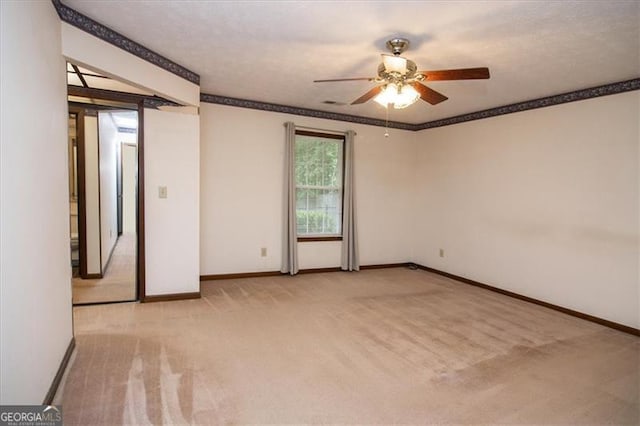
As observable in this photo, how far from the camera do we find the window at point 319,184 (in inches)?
216

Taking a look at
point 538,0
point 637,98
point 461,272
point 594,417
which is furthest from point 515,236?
point 538,0

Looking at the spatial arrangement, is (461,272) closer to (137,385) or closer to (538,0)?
(538,0)

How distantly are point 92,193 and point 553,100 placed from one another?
5670 millimetres

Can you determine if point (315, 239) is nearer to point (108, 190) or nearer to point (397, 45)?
point (108, 190)

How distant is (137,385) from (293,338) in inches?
48.7

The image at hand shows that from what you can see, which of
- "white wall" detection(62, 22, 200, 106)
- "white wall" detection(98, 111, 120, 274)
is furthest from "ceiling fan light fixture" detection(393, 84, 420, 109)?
"white wall" detection(98, 111, 120, 274)

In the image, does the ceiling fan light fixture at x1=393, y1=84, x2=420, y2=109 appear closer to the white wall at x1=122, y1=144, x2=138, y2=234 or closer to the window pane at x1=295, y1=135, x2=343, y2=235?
the window pane at x1=295, y1=135, x2=343, y2=235

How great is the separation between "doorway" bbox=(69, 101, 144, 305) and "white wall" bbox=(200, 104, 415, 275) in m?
0.91

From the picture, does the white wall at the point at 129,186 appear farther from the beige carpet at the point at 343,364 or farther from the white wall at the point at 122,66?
the beige carpet at the point at 343,364

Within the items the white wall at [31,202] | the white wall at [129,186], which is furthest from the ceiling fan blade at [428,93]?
the white wall at [129,186]

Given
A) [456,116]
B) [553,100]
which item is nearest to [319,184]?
[456,116]

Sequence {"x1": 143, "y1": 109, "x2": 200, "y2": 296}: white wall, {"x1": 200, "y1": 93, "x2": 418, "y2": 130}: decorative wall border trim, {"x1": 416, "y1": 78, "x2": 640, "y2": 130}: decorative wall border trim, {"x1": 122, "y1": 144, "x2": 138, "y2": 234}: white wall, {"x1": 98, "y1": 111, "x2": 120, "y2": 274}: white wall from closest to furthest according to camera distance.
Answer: {"x1": 416, "y1": 78, "x2": 640, "y2": 130}: decorative wall border trim → {"x1": 143, "y1": 109, "x2": 200, "y2": 296}: white wall → {"x1": 122, "y1": 144, "x2": 138, "y2": 234}: white wall → {"x1": 98, "y1": 111, "x2": 120, "y2": 274}: white wall → {"x1": 200, "y1": 93, "x2": 418, "y2": 130}: decorative wall border trim

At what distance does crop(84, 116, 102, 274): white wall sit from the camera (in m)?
4.46

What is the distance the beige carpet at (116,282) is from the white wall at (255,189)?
89 cm
